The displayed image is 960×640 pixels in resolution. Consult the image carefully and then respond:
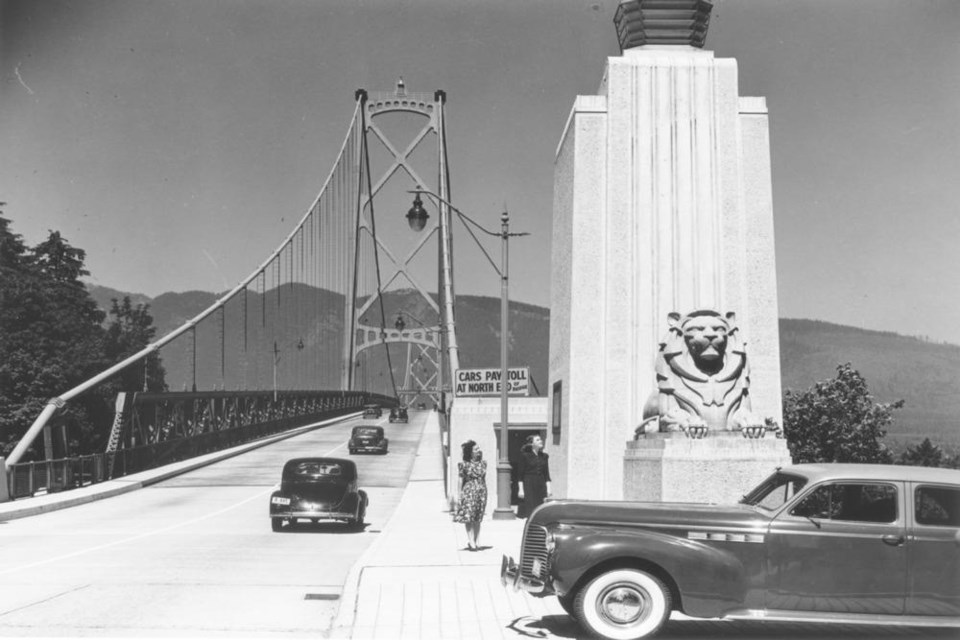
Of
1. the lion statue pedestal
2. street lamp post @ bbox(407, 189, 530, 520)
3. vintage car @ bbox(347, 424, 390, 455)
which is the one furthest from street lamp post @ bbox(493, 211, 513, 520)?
vintage car @ bbox(347, 424, 390, 455)

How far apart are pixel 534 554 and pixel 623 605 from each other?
0.81 meters

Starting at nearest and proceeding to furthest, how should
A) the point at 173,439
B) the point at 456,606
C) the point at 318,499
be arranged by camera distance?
the point at 456,606 → the point at 318,499 → the point at 173,439

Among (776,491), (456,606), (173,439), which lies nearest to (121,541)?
(456,606)

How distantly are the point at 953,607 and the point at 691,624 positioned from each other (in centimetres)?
202

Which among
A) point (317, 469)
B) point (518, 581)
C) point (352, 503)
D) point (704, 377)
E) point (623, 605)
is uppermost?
point (704, 377)

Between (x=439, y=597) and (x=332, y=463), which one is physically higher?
(x=332, y=463)

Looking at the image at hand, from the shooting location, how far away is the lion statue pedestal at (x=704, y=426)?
1430 centimetres

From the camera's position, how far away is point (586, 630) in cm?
805

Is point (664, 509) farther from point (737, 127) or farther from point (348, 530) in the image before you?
point (737, 127)

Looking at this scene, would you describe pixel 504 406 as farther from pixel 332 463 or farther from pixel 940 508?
pixel 940 508

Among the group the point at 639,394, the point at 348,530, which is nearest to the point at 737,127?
the point at 639,394

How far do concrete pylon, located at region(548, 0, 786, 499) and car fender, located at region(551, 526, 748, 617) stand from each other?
39.7 ft

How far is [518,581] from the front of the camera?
850cm

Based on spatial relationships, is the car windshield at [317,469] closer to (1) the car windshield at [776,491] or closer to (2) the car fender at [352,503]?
(2) the car fender at [352,503]
